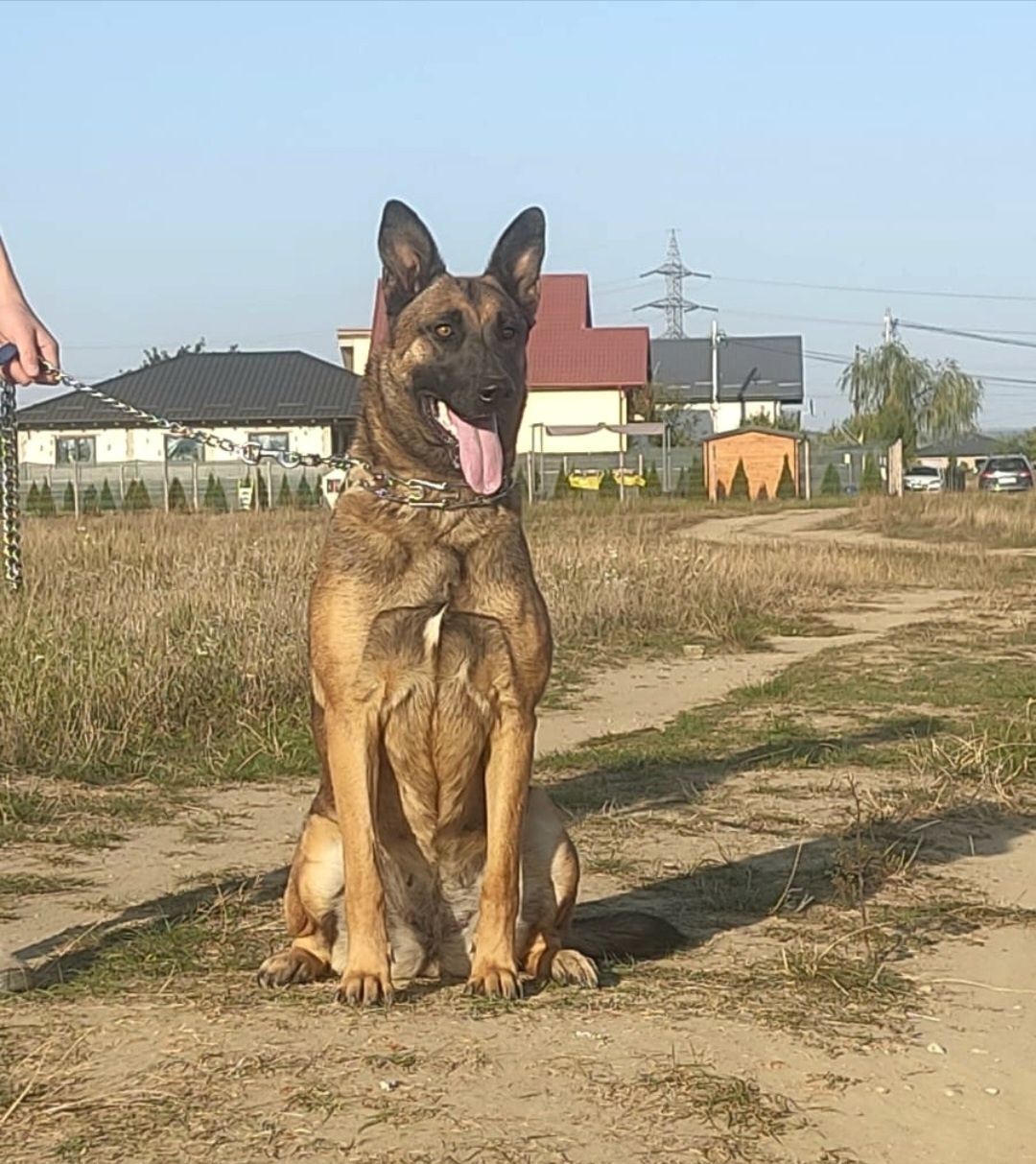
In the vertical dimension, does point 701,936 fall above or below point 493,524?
below

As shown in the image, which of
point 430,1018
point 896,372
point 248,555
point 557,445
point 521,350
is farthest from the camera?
point 896,372

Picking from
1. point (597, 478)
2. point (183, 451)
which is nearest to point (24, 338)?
point (597, 478)

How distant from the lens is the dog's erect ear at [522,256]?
5.14 meters

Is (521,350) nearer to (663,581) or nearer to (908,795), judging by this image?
(908,795)

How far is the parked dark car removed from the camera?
52.7 m

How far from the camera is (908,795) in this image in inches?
293

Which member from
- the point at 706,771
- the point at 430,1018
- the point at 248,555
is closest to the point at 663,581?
the point at 248,555

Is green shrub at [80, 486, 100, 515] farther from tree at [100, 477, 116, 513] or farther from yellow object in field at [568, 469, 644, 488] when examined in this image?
yellow object in field at [568, 469, 644, 488]

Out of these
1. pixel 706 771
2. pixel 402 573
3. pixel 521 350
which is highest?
pixel 521 350

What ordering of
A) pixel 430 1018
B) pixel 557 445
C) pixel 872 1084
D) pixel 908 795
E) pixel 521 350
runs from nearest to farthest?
pixel 872 1084 → pixel 430 1018 → pixel 521 350 → pixel 908 795 → pixel 557 445

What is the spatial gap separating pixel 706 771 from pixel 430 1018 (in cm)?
418

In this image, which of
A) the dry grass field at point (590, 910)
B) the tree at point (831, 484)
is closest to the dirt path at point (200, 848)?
the dry grass field at point (590, 910)

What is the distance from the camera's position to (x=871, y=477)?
49.5m

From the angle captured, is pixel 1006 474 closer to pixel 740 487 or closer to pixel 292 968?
pixel 740 487
